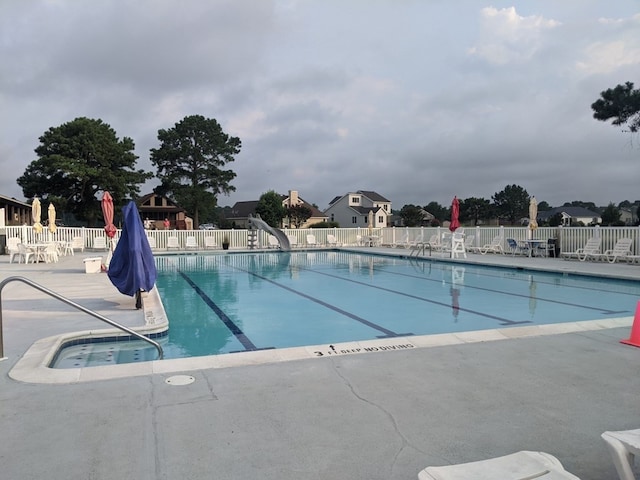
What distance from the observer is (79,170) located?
3366 cm

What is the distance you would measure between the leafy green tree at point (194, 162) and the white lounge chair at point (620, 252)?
31048 mm

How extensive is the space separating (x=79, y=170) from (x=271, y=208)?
2101cm

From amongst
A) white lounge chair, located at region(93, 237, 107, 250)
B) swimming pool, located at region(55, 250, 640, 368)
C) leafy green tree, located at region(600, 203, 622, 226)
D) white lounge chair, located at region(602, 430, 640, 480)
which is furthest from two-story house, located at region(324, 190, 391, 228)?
white lounge chair, located at region(602, 430, 640, 480)

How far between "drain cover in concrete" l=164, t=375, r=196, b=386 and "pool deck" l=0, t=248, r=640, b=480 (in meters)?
0.03

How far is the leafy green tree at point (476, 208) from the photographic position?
7131 cm

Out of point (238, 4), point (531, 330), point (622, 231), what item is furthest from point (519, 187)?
point (531, 330)

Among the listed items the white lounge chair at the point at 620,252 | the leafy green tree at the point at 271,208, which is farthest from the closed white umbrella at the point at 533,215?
the leafy green tree at the point at 271,208

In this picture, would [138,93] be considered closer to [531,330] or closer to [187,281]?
[187,281]

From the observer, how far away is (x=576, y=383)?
379 centimetres

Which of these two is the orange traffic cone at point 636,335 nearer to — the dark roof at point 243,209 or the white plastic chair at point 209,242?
the white plastic chair at point 209,242

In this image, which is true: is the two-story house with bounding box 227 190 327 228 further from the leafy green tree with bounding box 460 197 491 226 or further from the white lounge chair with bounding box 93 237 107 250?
the white lounge chair with bounding box 93 237 107 250

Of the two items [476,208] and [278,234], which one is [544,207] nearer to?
[476,208]

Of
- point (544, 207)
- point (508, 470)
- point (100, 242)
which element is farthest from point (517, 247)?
point (544, 207)

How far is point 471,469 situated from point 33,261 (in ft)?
56.1
